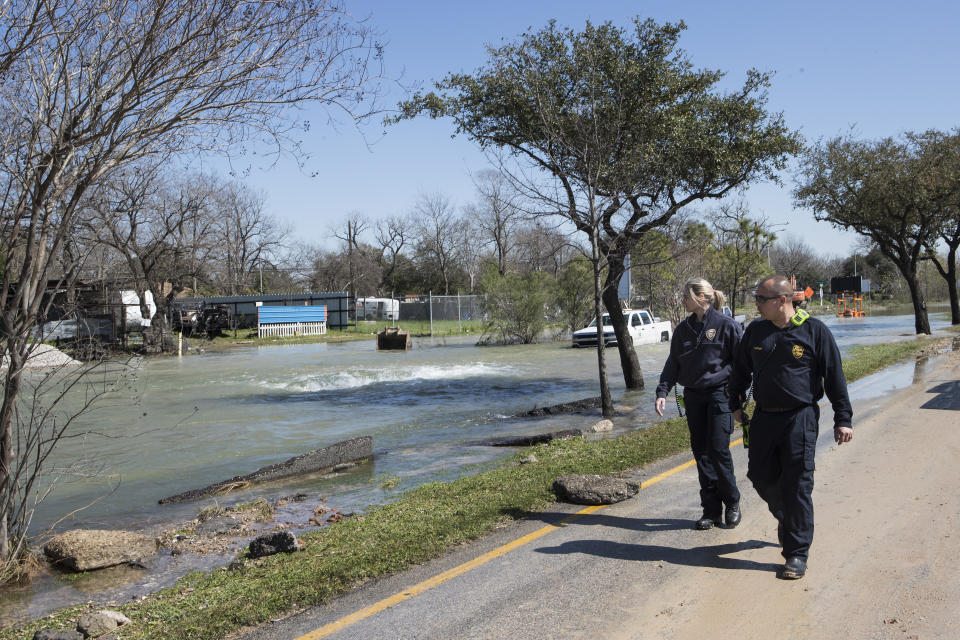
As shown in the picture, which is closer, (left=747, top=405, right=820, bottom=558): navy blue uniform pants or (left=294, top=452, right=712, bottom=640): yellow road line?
(left=294, top=452, right=712, bottom=640): yellow road line

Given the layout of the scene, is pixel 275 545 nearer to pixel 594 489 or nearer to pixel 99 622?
pixel 99 622

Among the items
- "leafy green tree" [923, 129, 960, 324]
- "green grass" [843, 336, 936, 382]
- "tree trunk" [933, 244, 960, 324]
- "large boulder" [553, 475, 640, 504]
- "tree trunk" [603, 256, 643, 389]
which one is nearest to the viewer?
"large boulder" [553, 475, 640, 504]

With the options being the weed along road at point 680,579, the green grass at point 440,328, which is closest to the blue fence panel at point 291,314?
the green grass at point 440,328

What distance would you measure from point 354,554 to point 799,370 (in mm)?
3398

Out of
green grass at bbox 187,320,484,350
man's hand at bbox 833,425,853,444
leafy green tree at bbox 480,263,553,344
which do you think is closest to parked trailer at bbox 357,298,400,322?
green grass at bbox 187,320,484,350

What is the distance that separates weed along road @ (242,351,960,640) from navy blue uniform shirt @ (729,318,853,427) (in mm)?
1060

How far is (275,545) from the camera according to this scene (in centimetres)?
589

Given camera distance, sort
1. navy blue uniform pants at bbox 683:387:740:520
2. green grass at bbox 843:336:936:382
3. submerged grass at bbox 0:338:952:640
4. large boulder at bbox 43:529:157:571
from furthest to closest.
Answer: green grass at bbox 843:336:936:382, large boulder at bbox 43:529:157:571, navy blue uniform pants at bbox 683:387:740:520, submerged grass at bbox 0:338:952:640

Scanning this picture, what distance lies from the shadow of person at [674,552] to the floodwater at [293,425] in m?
3.19

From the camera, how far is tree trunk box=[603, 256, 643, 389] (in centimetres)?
1525

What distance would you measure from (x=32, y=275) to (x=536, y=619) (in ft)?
16.0

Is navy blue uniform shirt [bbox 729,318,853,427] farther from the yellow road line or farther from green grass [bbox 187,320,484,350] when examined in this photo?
green grass [bbox 187,320,484,350]


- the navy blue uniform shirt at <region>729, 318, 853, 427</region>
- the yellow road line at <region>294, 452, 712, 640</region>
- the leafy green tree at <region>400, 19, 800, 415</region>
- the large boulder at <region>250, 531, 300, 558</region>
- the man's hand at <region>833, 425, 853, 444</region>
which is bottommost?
the large boulder at <region>250, 531, 300, 558</region>

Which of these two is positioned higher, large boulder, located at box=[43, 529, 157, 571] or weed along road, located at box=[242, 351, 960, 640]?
weed along road, located at box=[242, 351, 960, 640]
